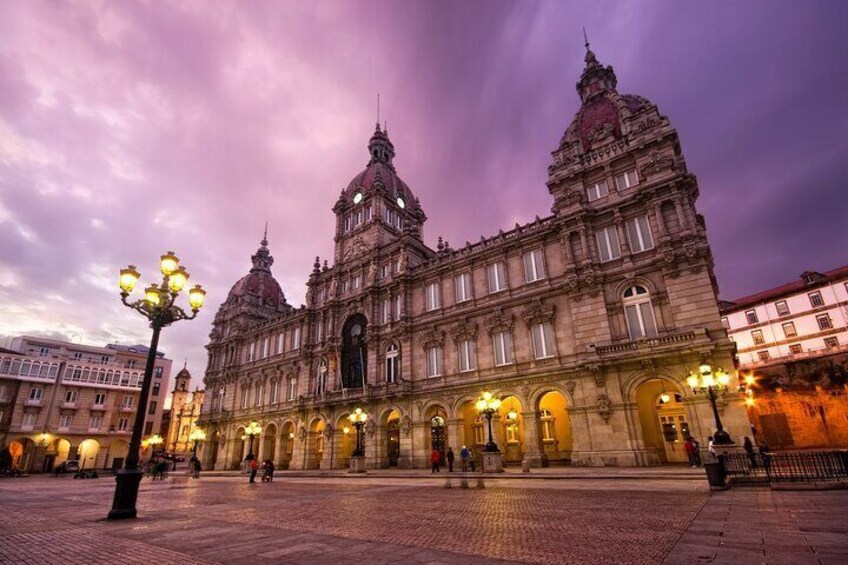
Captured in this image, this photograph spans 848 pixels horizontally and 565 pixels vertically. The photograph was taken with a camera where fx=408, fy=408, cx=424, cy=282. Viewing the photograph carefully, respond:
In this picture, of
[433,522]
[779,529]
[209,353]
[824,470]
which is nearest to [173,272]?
[433,522]

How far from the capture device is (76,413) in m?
53.5

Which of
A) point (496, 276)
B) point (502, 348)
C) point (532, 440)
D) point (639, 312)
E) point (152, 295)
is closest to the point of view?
point (152, 295)

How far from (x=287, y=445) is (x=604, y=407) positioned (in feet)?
106

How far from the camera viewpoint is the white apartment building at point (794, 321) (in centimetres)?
4409

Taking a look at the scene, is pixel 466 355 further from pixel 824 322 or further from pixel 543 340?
pixel 824 322

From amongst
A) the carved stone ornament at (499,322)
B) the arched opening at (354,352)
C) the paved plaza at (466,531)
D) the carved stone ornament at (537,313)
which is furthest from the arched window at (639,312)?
the arched opening at (354,352)

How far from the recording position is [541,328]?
27.3 meters

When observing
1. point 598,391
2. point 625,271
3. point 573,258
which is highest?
point 573,258

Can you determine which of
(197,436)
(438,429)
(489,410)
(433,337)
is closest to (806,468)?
(489,410)

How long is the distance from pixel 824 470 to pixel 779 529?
305 inches

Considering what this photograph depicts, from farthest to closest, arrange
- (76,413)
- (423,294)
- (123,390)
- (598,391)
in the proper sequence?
(123,390) → (76,413) → (423,294) → (598,391)

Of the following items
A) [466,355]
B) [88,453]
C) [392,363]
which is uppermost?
[392,363]

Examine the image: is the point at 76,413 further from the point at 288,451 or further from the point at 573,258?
the point at 573,258

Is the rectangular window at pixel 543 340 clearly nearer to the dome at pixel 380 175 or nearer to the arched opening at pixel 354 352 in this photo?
the arched opening at pixel 354 352
